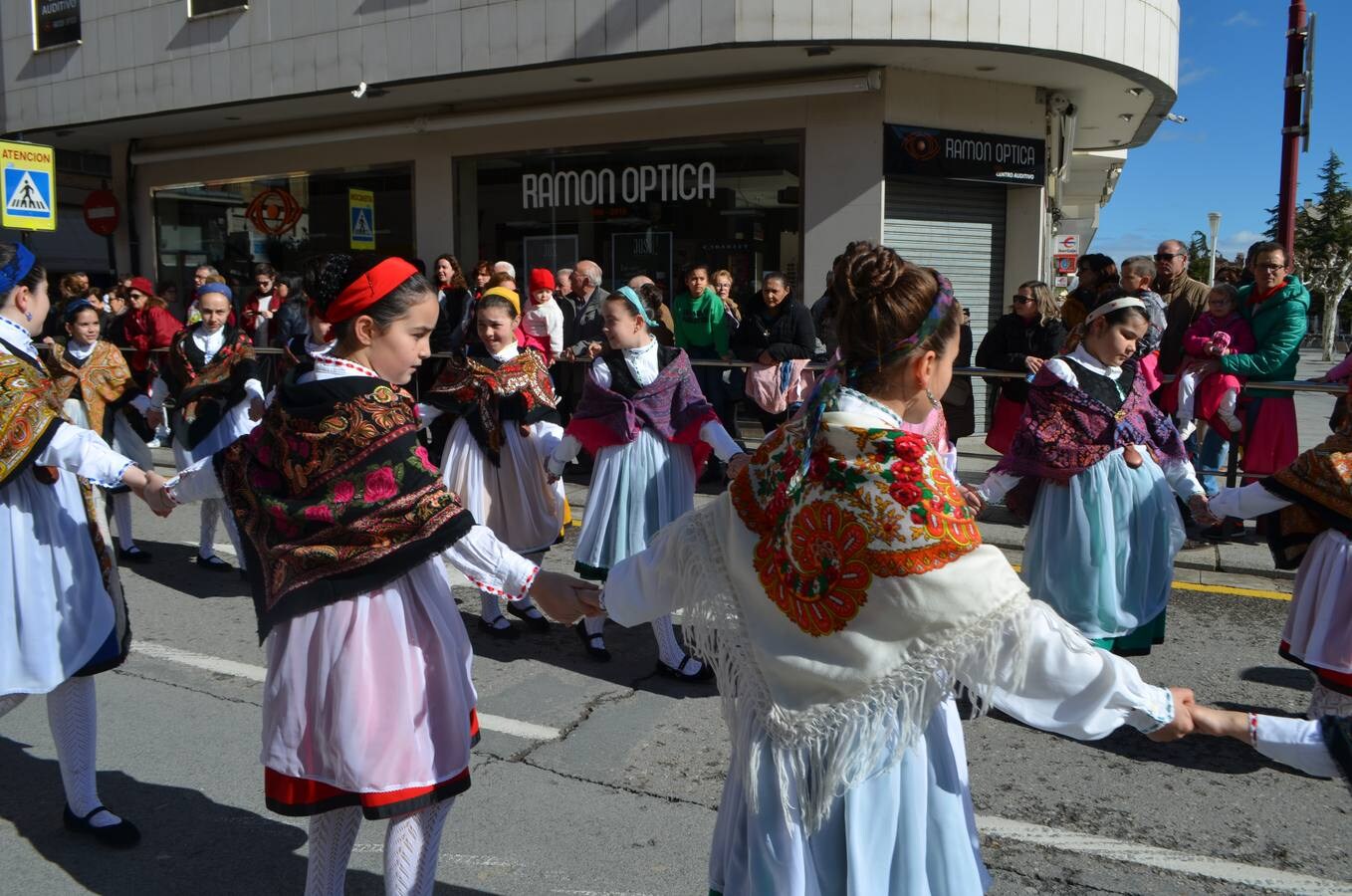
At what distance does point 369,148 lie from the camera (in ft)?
53.1

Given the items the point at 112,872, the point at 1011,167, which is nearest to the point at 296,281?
the point at 1011,167

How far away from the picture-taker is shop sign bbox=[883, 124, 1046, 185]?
12555 mm

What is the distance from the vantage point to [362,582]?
2795mm

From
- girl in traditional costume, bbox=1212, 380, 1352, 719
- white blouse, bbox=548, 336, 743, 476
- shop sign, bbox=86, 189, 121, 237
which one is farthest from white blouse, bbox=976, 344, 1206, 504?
shop sign, bbox=86, 189, 121, 237

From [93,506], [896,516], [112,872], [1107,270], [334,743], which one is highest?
[1107,270]

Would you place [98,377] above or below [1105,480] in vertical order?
above

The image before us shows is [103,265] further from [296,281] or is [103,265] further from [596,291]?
[596,291]

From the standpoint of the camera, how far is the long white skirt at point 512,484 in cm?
609

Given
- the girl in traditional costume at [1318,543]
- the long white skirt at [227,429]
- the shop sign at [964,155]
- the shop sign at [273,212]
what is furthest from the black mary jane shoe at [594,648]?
the shop sign at [273,212]

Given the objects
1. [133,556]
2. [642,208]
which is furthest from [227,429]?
[642,208]

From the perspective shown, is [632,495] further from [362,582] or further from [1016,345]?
[1016,345]

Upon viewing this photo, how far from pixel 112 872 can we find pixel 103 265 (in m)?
27.1

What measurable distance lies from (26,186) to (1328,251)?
4125 cm

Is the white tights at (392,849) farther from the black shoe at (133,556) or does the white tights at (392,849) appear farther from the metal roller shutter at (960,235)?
the metal roller shutter at (960,235)
